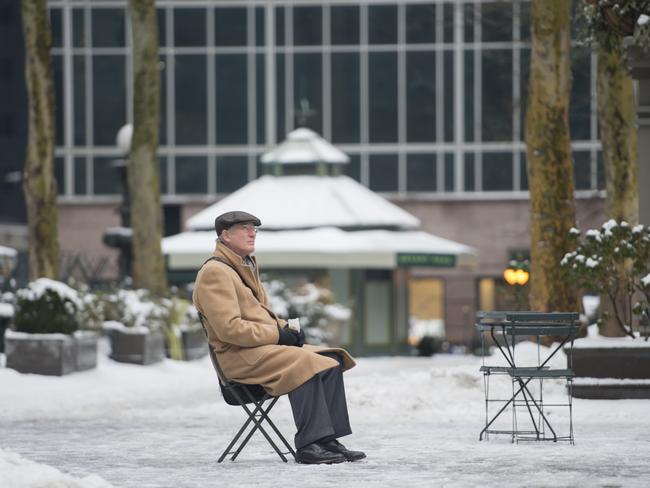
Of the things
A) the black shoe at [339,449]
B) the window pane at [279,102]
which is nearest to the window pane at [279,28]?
the window pane at [279,102]

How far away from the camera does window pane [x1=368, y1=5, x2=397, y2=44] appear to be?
171 ft

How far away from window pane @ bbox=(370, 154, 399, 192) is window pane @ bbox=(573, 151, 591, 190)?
5533 millimetres

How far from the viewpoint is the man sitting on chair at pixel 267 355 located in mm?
10594

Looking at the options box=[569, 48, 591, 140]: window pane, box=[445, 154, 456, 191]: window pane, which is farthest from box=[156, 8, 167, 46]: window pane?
box=[569, 48, 591, 140]: window pane

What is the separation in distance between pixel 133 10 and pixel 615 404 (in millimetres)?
14566

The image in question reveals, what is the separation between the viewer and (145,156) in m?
28.1

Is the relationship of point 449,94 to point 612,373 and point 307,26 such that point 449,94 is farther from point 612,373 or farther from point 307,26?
point 612,373

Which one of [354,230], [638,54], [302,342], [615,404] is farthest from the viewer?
[354,230]

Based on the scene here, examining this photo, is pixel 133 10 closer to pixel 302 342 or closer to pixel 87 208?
pixel 302 342

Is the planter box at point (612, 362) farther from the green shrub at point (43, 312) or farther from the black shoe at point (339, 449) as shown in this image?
the green shrub at point (43, 312)

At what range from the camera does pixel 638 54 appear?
17312 mm

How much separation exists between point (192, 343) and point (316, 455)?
16567 millimetres

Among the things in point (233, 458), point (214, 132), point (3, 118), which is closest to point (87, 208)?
point (214, 132)

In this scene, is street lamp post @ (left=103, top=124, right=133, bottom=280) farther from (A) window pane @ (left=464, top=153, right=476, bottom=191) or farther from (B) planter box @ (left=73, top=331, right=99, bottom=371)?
(A) window pane @ (left=464, top=153, right=476, bottom=191)
